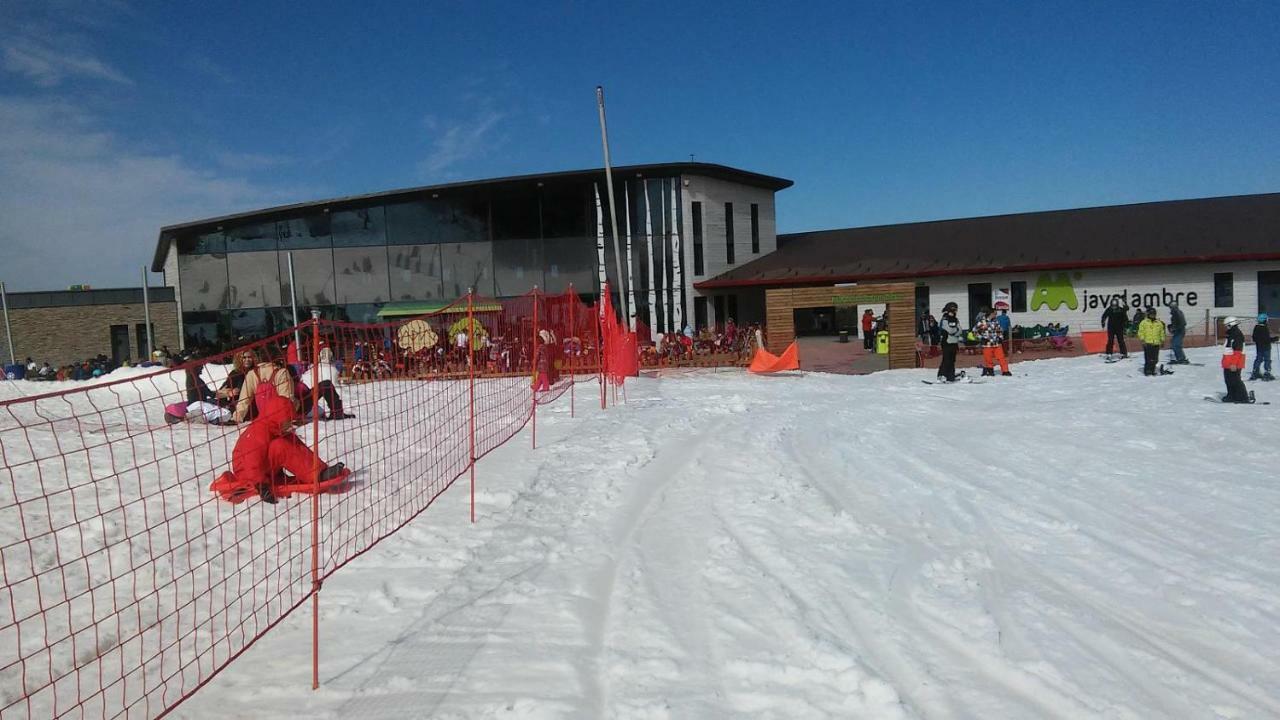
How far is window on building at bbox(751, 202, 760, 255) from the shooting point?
3300 centimetres

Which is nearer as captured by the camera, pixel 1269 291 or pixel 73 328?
pixel 1269 291

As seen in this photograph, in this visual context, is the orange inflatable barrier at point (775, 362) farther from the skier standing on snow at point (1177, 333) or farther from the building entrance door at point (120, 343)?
the building entrance door at point (120, 343)

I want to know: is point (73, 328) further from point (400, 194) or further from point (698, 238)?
point (698, 238)

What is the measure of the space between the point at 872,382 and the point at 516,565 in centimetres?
1263

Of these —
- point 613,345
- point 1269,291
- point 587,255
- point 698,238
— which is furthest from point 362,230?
point 1269,291

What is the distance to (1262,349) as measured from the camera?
13.9m

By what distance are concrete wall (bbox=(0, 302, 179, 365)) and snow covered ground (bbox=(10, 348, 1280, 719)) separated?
28.6 m

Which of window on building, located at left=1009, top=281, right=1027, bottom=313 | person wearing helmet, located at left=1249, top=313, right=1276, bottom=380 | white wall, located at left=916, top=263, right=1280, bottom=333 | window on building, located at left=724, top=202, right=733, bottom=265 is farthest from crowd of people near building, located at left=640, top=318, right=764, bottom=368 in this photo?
window on building, located at left=1009, top=281, right=1027, bottom=313

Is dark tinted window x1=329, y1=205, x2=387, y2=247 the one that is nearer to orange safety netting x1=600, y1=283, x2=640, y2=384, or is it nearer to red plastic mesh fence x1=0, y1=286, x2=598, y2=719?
orange safety netting x1=600, y1=283, x2=640, y2=384

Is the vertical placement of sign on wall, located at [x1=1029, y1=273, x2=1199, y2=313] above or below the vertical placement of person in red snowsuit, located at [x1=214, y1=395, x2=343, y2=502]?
above

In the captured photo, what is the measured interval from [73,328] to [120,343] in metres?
1.64

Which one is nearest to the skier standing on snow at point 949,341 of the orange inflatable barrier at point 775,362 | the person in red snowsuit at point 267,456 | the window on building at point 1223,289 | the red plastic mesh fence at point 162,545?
the orange inflatable barrier at point 775,362

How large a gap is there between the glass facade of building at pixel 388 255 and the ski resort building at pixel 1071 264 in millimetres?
6186

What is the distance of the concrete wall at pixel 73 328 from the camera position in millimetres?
29469
